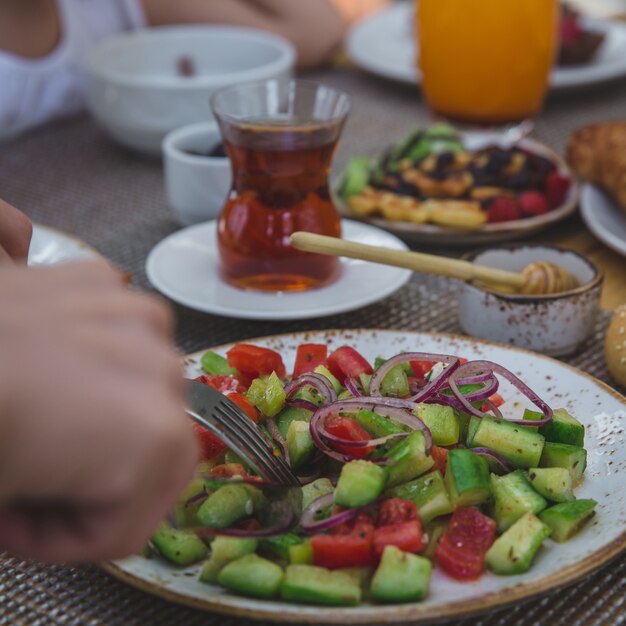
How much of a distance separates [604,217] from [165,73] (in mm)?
1126

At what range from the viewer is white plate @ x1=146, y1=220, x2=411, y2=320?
54.1 inches

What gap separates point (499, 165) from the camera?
5.89 feet

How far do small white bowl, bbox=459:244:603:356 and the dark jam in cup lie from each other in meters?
0.23

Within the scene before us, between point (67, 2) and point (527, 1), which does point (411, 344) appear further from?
point (67, 2)

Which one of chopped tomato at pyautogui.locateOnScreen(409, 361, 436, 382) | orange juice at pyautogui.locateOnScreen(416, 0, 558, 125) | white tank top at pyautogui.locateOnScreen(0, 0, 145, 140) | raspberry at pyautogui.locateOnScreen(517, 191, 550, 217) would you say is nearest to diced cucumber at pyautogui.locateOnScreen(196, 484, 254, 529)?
chopped tomato at pyautogui.locateOnScreen(409, 361, 436, 382)

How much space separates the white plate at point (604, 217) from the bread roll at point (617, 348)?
31cm

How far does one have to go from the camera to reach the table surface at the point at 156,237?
88 cm

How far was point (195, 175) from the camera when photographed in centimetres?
173

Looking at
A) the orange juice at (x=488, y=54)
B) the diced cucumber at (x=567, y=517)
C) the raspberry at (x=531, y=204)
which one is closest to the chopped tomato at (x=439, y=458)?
the diced cucumber at (x=567, y=517)

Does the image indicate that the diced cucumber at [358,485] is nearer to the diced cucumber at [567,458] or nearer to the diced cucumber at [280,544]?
the diced cucumber at [280,544]

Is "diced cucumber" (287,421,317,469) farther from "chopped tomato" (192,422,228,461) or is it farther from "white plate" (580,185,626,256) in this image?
"white plate" (580,185,626,256)

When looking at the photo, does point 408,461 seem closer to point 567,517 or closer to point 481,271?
point 567,517

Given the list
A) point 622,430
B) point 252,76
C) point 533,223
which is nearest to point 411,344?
point 622,430

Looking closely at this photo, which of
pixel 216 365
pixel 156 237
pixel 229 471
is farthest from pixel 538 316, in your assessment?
pixel 156 237
